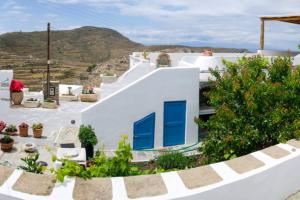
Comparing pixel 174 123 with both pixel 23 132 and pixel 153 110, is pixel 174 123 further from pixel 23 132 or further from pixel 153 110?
pixel 23 132

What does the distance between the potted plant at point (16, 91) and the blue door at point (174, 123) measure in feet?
23.4

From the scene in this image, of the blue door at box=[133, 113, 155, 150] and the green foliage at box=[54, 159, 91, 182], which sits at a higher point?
the green foliage at box=[54, 159, 91, 182]

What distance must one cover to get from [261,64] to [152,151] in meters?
7.78

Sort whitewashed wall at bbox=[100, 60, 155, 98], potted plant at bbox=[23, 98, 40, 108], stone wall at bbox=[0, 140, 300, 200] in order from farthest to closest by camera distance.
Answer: whitewashed wall at bbox=[100, 60, 155, 98] < potted plant at bbox=[23, 98, 40, 108] < stone wall at bbox=[0, 140, 300, 200]

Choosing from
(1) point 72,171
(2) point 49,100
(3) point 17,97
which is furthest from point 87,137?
(1) point 72,171

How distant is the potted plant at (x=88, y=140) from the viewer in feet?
53.0

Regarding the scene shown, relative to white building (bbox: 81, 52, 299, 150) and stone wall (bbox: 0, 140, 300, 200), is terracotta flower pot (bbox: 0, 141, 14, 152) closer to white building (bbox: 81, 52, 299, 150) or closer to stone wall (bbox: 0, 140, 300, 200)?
white building (bbox: 81, 52, 299, 150)

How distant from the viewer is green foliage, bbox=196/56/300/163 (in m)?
9.23

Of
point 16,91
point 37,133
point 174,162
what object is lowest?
point 37,133

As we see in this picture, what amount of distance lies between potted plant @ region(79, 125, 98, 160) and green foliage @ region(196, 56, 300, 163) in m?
6.23

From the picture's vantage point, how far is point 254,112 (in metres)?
9.80

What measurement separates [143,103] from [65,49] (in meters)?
70.1

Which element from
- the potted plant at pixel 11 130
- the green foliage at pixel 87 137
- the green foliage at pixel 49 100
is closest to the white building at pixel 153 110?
the green foliage at pixel 87 137

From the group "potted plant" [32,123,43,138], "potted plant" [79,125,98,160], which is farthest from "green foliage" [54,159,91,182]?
"potted plant" [32,123,43,138]
